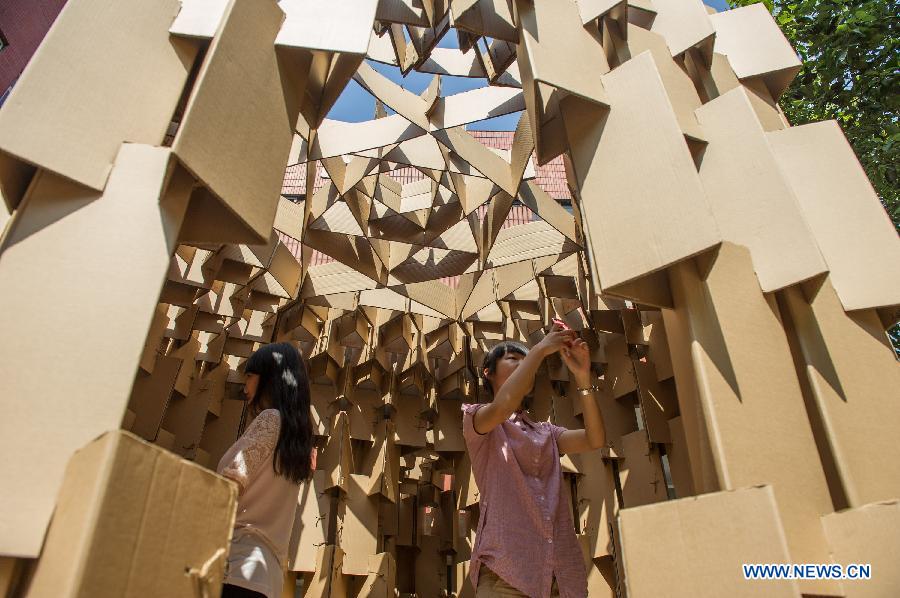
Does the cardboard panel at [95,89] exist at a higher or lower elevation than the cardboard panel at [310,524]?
higher

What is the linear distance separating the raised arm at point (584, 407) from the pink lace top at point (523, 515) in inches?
2.8

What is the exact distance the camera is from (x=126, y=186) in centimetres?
98

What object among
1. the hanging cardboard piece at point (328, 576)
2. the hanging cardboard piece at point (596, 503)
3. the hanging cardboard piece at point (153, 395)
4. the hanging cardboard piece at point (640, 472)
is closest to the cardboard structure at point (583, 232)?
the hanging cardboard piece at point (640, 472)

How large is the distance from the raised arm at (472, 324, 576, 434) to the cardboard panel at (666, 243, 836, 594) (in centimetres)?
28

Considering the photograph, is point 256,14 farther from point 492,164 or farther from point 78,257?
point 492,164

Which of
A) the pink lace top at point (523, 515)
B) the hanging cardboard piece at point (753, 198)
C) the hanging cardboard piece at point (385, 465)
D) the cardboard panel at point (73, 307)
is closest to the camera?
the cardboard panel at point (73, 307)

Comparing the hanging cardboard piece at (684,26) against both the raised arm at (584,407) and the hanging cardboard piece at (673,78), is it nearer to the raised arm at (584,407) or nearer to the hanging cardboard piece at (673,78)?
the hanging cardboard piece at (673,78)

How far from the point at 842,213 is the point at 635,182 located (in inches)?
22.0

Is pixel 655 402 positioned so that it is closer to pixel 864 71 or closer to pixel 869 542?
pixel 869 542

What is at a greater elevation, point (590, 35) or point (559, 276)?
point (559, 276)

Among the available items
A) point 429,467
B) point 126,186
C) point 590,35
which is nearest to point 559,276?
point 590,35

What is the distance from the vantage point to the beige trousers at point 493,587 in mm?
1291

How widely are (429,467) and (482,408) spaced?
3404 mm

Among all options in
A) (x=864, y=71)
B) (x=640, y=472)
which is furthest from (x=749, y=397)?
(x=864, y=71)
